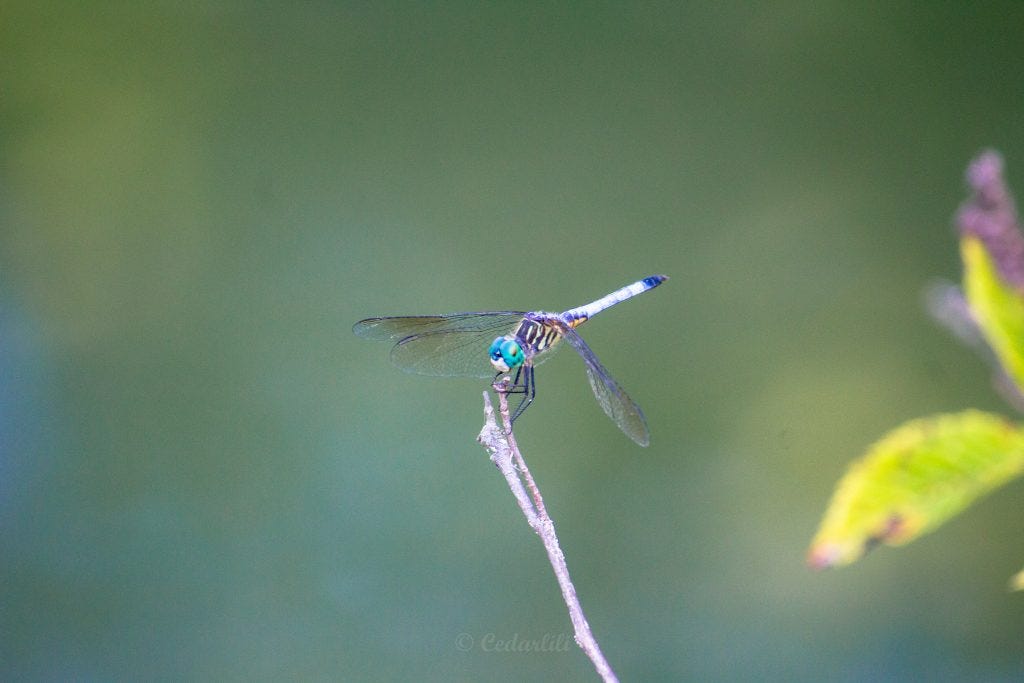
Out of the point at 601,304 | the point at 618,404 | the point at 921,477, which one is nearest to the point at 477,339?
the point at 601,304

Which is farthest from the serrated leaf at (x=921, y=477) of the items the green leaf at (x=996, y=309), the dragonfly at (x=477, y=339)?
the dragonfly at (x=477, y=339)

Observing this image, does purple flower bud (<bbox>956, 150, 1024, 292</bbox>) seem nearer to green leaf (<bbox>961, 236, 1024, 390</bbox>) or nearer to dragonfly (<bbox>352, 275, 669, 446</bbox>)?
green leaf (<bbox>961, 236, 1024, 390</bbox>)

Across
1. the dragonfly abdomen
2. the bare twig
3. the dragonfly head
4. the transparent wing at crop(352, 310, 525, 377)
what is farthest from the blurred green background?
the bare twig

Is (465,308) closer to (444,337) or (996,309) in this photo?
(444,337)

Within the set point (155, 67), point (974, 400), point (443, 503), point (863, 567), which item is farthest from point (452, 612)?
point (155, 67)

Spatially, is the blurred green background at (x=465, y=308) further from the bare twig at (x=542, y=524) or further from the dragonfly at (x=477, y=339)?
the bare twig at (x=542, y=524)

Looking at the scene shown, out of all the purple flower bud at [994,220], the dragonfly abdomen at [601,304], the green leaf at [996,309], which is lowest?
the green leaf at [996,309]
